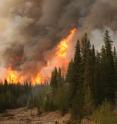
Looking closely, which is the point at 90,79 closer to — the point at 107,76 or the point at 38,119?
the point at 107,76

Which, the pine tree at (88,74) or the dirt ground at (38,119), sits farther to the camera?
the dirt ground at (38,119)

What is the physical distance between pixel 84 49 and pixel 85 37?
4358mm

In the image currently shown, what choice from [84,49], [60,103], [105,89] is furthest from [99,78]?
[60,103]

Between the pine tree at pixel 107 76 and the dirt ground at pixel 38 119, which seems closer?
the pine tree at pixel 107 76

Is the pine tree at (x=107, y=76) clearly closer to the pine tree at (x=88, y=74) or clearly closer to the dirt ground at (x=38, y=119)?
the pine tree at (x=88, y=74)

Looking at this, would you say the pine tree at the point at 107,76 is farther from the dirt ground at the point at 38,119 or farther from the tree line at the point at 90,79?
the dirt ground at the point at 38,119

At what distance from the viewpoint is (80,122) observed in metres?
94.9

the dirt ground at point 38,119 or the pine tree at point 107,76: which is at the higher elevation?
the pine tree at point 107,76

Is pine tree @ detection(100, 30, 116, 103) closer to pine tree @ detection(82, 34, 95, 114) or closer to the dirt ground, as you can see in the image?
pine tree @ detection(82, 34, 95, 114)

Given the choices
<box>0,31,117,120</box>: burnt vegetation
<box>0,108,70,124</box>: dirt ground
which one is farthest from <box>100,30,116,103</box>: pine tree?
<box>0,108,70,124</box>: dirt ground

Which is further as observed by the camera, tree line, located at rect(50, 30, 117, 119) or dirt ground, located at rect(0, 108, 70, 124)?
dirt ground, located at rect(0, 108, 70, 124)

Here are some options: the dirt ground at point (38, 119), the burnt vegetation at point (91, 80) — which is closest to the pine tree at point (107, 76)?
the burnt vegetation at point (91, 80)

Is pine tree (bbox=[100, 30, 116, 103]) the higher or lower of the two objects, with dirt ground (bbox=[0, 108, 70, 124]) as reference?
higher

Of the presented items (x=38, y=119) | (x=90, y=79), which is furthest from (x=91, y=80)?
(x=38, y=119)
